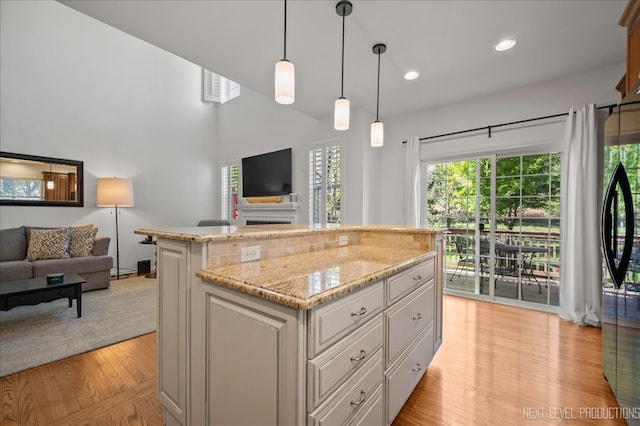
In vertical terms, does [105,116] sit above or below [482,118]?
above

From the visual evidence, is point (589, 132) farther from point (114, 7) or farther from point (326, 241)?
point (114, 7)

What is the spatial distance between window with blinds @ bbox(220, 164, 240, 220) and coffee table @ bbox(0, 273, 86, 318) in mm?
3376

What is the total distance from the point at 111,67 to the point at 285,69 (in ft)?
16.8

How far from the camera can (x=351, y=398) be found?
1.06 m

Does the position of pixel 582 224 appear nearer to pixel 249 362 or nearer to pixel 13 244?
pixel 249 362

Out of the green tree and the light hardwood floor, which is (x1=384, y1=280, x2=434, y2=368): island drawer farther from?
the green tree

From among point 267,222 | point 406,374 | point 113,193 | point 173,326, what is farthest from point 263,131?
point 406,374

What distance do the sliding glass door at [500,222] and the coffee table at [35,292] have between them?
176 inches

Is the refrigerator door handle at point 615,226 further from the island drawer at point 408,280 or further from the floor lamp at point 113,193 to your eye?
the floor lamp at point 113,193

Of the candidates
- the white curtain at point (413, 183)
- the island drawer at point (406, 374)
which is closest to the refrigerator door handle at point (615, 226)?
the island drawer at point (406, 374)

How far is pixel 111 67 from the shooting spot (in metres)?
4.83

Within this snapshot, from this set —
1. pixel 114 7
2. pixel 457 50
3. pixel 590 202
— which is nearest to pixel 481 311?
pixel 590 202

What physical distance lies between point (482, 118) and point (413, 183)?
1189mm

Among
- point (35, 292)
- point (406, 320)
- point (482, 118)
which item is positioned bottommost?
point (35, 292)
